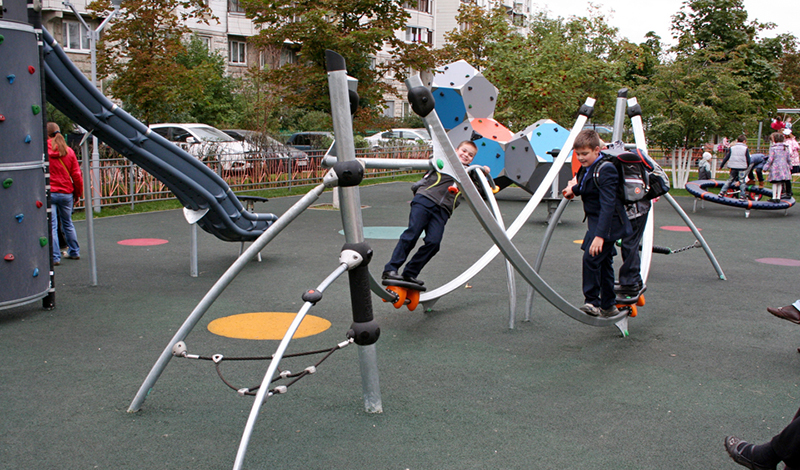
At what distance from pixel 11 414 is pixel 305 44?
12.1 metres

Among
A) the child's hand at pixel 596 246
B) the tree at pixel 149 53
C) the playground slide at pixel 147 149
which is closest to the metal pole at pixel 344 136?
the child's hand at pixel 596 246

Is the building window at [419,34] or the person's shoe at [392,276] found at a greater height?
the building window at [419,34]

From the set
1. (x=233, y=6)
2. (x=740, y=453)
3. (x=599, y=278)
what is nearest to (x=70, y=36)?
(x=233, y=6)

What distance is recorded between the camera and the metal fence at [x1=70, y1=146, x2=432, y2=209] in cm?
1401

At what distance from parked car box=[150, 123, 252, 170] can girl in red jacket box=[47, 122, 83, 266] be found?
700 centimetres

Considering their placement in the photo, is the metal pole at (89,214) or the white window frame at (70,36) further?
the white window frame at (70,36)

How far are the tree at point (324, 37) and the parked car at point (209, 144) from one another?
220 cm

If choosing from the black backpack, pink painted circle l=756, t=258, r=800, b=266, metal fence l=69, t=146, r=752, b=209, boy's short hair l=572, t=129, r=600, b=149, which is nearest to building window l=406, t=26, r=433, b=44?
metal fence l=69, t=146, r=752, b=209

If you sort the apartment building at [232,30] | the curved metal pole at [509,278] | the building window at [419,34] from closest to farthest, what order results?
1. the curved metal pole at [509,278]
2. the apartment building at [232,30]
3. the building window at [419,34]

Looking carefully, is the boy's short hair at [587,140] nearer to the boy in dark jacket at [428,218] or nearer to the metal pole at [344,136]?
the boy in dark jacket at [428,218]

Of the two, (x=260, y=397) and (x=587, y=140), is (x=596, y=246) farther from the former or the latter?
(x=260, y=397)

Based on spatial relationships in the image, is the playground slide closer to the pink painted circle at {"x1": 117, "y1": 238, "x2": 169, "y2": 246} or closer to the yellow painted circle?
the yellow painted circle

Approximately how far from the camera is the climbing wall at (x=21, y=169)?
18.3 feet

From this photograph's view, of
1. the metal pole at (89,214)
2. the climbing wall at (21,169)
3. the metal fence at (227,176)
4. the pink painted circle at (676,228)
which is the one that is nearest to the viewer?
the climbing wall at (21,169)
